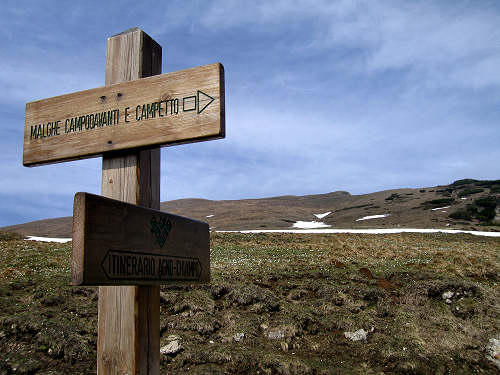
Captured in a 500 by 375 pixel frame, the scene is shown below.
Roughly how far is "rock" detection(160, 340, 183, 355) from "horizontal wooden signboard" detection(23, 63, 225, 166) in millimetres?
5720

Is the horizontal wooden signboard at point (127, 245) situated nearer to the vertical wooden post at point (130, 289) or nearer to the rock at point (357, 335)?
the vertical wooden post at point (130, 289)

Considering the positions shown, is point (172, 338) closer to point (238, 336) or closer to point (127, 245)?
point (238, 336)

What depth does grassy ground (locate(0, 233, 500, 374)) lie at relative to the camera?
24.7 ft

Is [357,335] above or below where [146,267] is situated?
below

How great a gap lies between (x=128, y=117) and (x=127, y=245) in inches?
44.9

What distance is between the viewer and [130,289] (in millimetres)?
2779

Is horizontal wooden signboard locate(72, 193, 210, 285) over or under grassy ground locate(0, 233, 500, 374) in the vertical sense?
over

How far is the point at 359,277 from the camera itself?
484 inches

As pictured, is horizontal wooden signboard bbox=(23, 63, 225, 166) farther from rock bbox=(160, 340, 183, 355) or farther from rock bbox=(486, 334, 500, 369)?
rock bbox=(486, 334, 500, 369)

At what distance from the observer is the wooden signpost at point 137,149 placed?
2.52 meters

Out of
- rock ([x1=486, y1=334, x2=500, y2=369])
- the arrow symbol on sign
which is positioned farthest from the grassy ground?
the arrow symbol on sign

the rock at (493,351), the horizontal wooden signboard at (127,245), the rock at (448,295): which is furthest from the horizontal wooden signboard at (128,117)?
the rock at (448,295)

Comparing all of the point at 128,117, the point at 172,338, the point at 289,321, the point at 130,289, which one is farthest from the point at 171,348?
the point at 128,117

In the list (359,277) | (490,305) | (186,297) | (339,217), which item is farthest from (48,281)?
(339,217)
